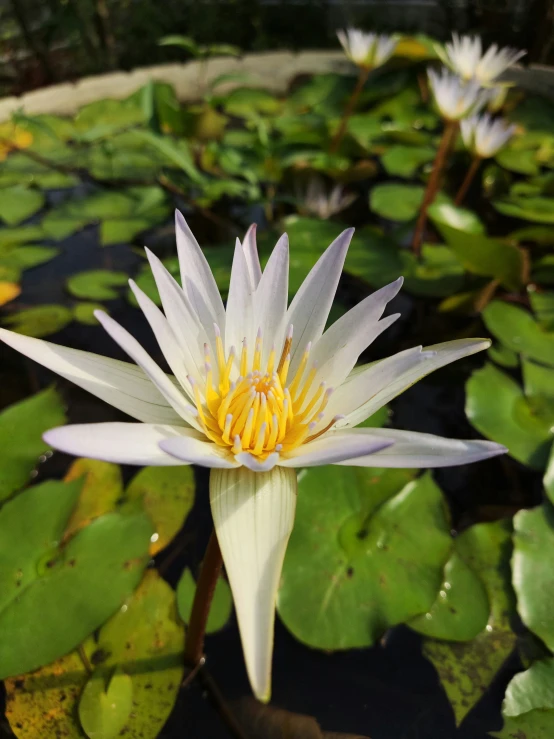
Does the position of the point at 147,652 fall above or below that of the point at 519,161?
below

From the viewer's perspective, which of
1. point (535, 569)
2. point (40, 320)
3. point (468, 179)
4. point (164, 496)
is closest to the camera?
point (535, 569)

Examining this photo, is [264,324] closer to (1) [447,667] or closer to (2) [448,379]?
(1) [447,667]

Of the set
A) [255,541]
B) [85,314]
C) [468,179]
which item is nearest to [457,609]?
[255,541]

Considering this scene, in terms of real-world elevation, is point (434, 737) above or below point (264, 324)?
below

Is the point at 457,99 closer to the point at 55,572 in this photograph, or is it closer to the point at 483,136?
the point at 483,136

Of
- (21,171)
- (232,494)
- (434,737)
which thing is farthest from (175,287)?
→ (21,171)

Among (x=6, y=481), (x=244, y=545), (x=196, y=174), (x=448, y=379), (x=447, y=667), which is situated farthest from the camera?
(x=196, y=174)

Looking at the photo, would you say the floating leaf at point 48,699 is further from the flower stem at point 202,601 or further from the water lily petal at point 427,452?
the water lily petal at point 427,452
